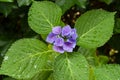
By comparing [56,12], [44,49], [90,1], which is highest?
[56,12]

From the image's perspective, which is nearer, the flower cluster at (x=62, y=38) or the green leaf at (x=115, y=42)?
the flower cluster at (x=62, y=38)

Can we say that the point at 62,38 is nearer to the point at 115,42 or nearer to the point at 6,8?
the point at 6,8

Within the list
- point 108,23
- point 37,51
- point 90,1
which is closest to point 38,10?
point 37,51

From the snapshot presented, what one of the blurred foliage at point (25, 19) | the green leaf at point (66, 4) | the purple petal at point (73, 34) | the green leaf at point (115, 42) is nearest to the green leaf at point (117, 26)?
the blurred foliage at point (25, 19)

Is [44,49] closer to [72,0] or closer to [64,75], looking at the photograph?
[64,75]

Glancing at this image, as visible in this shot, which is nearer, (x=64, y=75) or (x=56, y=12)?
(x=64, y=75)

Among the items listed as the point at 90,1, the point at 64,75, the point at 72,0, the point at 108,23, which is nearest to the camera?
the point at 64,75

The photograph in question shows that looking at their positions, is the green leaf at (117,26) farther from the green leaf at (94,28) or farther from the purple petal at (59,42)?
the purple petal at (59,42)
